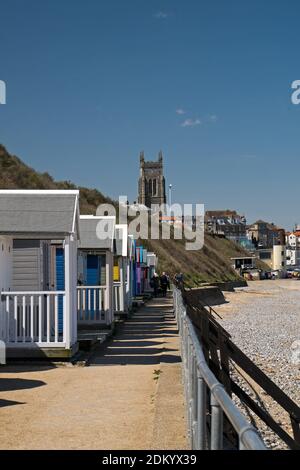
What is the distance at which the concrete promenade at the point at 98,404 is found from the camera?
631 cm

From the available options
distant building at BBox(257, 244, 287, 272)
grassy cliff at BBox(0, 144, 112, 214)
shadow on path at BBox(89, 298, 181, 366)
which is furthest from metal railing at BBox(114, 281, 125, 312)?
distant building at BBox(257, 244, 287, 272)

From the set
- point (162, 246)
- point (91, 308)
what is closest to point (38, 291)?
point (91, 308)

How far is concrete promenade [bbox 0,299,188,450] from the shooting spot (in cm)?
631

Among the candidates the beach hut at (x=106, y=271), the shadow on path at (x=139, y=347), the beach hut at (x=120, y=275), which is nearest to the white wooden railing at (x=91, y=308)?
the beach hut at (x=106, y=271)

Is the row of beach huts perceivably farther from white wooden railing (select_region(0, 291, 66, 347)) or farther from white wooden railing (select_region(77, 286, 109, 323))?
white wooden railing (select_region(77, 286, 109, 323))

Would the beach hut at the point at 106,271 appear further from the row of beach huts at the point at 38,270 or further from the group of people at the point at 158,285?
the group of people at the point at 158,285

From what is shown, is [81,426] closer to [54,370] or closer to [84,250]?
[54,370]

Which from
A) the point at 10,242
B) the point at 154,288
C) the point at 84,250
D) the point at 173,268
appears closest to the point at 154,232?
the point at 173,268

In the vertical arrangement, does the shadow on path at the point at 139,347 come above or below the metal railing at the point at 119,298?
below

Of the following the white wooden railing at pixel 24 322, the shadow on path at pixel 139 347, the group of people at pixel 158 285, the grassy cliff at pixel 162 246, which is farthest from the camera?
the grassy cliff at pixel 162 246

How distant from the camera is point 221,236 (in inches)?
6260

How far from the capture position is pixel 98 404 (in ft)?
26.9
